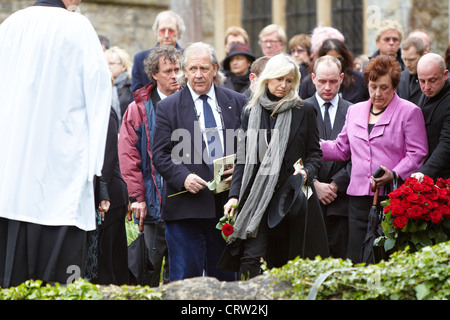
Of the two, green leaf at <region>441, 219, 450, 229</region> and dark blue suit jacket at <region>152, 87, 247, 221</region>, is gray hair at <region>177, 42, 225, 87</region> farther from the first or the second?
green leaf at <region>441, 219, 450, 229</region>

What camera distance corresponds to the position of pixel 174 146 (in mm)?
6773

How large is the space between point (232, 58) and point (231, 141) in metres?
3.42

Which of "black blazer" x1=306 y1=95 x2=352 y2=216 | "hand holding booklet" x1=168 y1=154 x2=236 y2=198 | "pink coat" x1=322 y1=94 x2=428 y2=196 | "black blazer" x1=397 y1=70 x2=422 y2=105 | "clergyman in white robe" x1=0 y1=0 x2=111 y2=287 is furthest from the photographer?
"black blazer" x1=397 y1=70 x2=422 y2=105

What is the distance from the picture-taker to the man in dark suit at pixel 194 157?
6625 mm

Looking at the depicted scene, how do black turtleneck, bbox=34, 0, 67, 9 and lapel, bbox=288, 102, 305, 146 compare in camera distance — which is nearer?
black turtleneck, bbox=34, 0, 67, 9

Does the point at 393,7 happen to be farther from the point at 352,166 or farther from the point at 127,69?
the point at 352,166

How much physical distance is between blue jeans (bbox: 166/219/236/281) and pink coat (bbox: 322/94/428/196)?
42.9 inches

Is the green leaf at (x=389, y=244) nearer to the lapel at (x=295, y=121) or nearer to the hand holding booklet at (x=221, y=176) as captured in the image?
the lapel at (x=295, y=121)

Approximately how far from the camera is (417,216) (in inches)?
236

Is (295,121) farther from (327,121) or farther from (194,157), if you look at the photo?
(327,121)

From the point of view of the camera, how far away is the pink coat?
22.1 feet

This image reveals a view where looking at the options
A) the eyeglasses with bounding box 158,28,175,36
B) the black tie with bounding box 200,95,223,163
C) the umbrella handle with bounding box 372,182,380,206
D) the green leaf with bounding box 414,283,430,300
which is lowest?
the green leaf with bounding box 414,283,430,300

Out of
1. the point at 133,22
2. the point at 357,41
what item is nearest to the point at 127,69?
the point at 357,41

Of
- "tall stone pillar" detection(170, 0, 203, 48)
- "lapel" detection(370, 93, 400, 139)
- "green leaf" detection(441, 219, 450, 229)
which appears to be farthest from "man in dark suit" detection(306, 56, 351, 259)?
"tall stone pillar" detection(170, 0, 203, 48)
